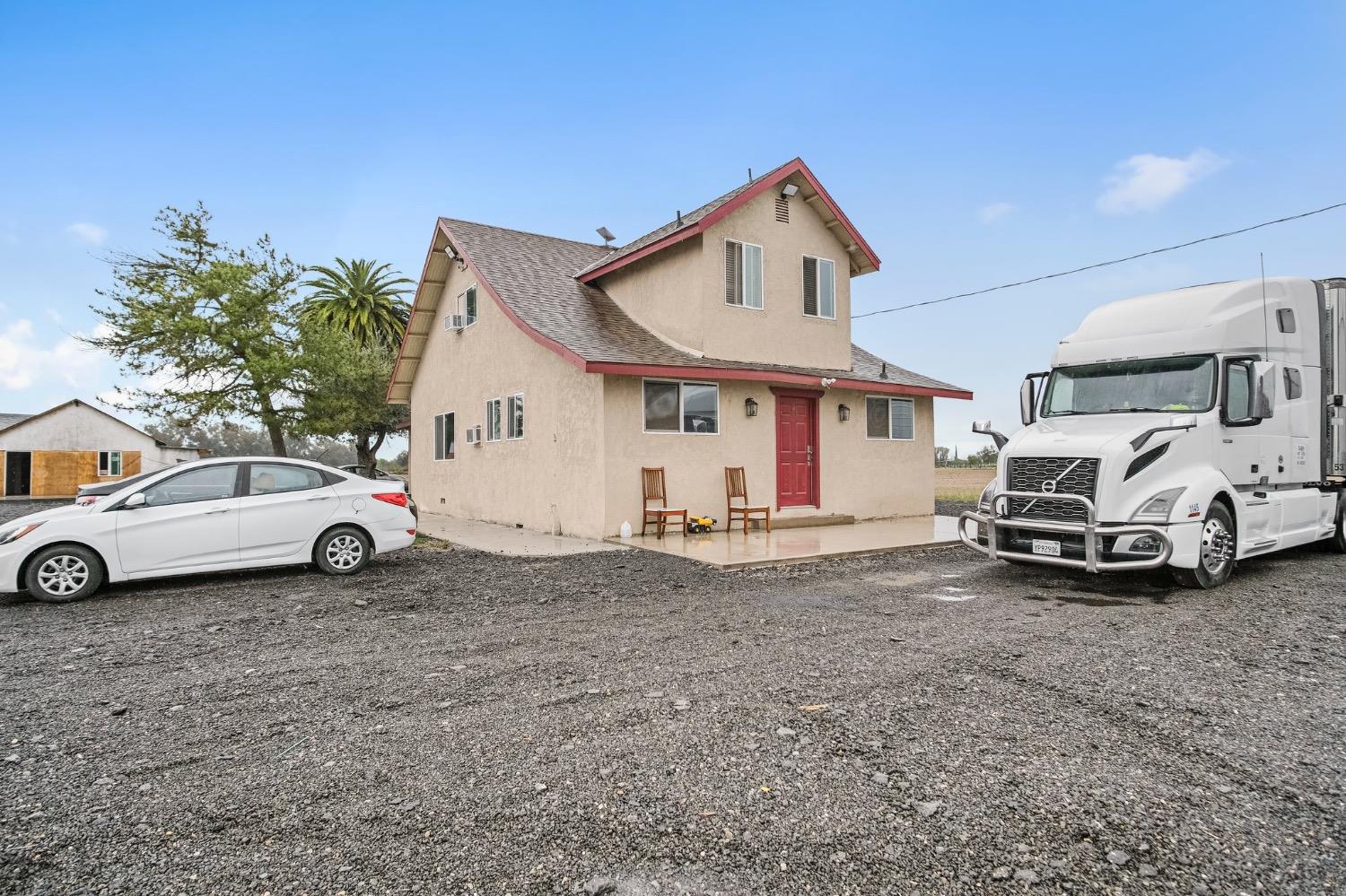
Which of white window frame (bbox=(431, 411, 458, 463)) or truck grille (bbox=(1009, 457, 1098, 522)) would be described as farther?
white window frame (bbox=(431, 411, 458, 463))

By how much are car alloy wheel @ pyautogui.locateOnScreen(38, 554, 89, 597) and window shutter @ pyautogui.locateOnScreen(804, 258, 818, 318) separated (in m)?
11.5

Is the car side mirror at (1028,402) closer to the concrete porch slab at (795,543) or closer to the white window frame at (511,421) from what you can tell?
the concrete porch slab at (795,543)

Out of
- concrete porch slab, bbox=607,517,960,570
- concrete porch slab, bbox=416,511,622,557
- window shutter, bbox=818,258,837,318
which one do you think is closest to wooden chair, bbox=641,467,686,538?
concrete porch slab, bbox=607,517,960,570

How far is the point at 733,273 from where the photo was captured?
12.7m

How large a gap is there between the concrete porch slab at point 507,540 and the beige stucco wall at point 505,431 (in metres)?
0.28

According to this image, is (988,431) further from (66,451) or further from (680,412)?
(66,451)

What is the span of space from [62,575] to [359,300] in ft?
97.7

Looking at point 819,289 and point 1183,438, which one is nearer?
point 1183,438

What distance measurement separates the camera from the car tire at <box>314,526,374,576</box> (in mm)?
8195

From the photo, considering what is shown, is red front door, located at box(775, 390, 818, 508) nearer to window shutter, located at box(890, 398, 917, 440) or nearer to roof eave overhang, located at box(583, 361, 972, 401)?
roof eave overhang, located at box(583, 361, 972, 401)

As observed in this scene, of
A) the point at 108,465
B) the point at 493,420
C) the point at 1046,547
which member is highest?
the point at 493,420

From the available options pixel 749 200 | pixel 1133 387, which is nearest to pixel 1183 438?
pixel 1133 387

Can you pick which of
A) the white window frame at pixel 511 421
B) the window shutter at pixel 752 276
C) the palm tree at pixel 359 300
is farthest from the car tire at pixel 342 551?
the palm tree at pixel 359 300

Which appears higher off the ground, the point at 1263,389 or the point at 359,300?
the point at 359,300
